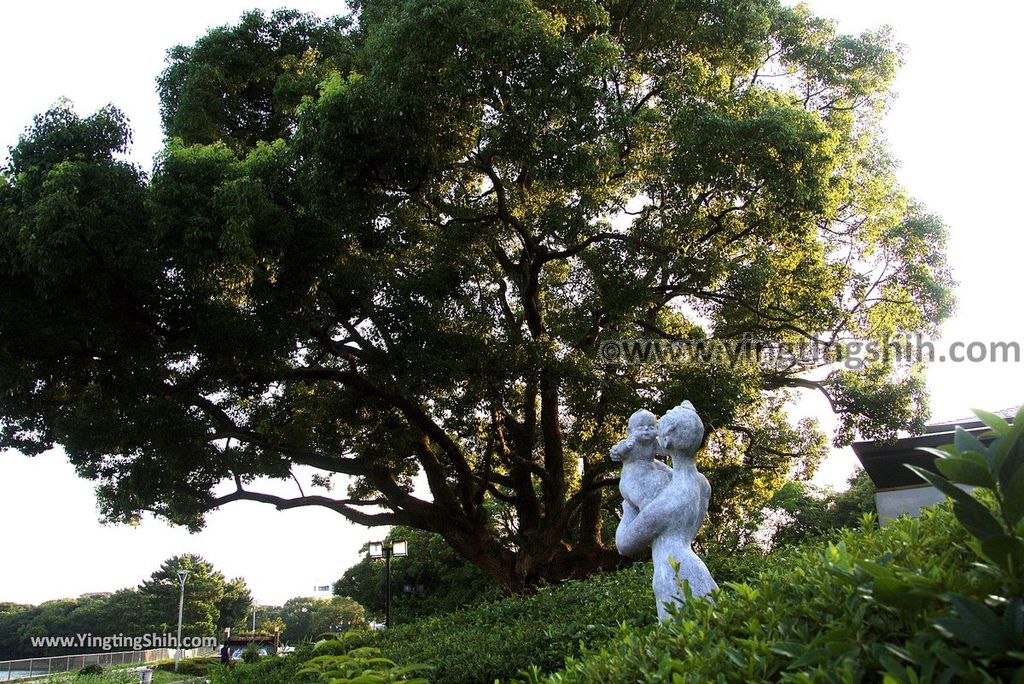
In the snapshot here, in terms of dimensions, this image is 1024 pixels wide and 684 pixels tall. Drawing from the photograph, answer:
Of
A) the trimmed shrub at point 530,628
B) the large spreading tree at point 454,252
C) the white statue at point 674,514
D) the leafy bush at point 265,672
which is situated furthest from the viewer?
the large spreading tree at point 454,252

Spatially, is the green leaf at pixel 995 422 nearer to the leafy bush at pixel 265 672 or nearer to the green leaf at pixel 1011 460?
the green leaf at pixel 1011 460

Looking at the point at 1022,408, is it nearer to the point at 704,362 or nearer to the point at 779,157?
the point at 779,157

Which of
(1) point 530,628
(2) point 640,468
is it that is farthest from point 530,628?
(2) point 640,468

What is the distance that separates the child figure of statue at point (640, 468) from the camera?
15.9 feet

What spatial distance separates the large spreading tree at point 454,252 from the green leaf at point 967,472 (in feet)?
28.9

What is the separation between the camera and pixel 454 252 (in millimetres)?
12227

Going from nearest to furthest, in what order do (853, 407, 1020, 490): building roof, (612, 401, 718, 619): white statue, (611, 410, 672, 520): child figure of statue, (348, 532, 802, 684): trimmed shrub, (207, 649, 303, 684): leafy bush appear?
(612, 401, 718, 619): white statue, (611, 410, 672, 520): child figure of statue, (348, 532, 802, 684): trimmed shrub, (207, 649, 303, 684): leafy bush, (853, 407, 1020, 490): building roof

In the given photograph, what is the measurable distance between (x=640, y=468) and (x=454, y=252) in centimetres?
781

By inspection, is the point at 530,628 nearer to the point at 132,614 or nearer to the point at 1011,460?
the point at 1011,460

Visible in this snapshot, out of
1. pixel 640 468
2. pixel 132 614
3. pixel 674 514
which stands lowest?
pixel 132 614

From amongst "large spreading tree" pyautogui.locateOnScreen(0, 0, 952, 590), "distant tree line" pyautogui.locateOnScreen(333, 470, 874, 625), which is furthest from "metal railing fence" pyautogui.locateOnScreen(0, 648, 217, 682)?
"large spreading tree" pyautogui.locateOnScreen(0, 0, 952, 590)

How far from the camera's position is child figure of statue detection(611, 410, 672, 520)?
4.86m

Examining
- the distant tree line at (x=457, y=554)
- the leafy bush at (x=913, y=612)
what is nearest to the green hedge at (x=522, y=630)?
the leafy bush at (x=913, y=612)

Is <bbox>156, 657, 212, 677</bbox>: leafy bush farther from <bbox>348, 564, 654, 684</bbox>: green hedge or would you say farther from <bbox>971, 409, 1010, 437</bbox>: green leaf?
<bbox>971, 409, 1010, 437</bbox>: green leaf
